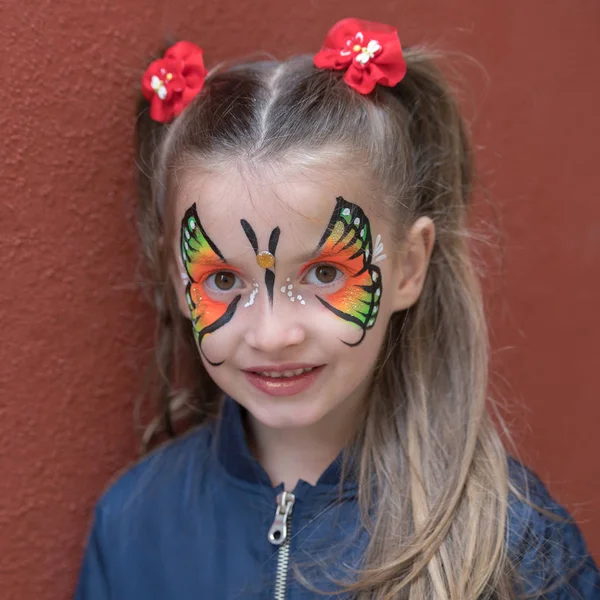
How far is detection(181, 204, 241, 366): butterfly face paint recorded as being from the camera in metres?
1.48

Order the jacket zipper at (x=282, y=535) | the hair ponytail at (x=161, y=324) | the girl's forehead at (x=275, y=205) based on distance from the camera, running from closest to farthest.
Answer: the girl's forehead at (x=275, y=205), the jacket zipper at (x=282, y=535), the hair ponytail at (x=161, y=324)

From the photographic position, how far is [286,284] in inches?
57.1

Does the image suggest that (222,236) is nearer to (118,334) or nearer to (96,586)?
(118,334)

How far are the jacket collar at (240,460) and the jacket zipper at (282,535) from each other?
36mm

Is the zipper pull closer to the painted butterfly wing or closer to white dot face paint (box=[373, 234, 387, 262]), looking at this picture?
the painted butterfly wing

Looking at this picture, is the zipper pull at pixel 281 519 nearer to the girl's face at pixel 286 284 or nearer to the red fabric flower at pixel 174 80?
the girl's face at pixel 286 284

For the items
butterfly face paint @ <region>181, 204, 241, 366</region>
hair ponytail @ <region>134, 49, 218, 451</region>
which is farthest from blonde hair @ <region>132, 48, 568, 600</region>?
butterfly face paint @ <region>181, 204, 241, 366</region>

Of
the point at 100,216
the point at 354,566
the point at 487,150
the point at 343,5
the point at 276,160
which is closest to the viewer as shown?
the point at 276,160

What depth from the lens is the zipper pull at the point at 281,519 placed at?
1.55 meters

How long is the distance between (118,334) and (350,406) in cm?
49

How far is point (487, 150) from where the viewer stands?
215 centimetres

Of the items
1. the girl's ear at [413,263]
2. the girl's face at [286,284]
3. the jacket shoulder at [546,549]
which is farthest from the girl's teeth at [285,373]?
the jacket shoulder at [546,549]

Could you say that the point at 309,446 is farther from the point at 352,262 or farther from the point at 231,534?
the point at 352,262

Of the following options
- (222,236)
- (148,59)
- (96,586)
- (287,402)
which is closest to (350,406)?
(287,402)
